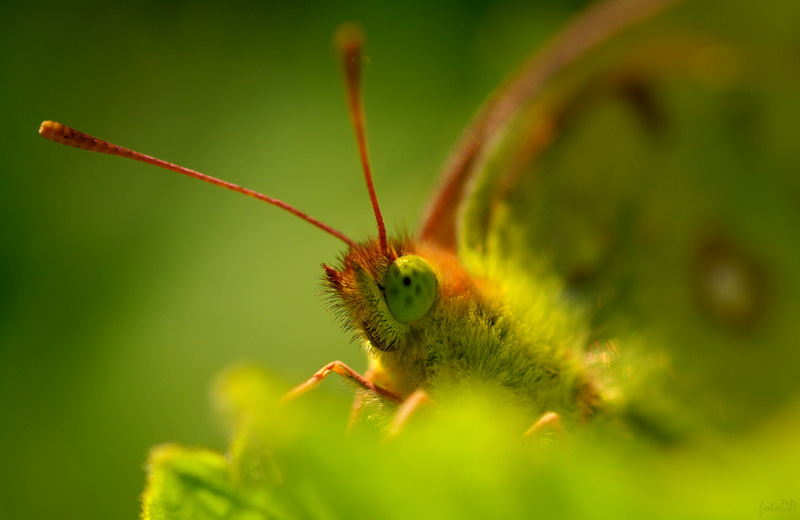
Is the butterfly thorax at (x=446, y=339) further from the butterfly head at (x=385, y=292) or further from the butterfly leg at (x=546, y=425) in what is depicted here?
the butterfly leg at (x=546, y=425)

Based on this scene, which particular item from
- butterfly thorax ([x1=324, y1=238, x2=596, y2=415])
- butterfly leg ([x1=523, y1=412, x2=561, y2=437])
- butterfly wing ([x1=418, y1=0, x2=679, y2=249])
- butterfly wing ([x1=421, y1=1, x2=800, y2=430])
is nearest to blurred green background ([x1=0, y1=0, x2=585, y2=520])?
butterfly wing ([x1=418, y1=0, x2=679, y2=249])

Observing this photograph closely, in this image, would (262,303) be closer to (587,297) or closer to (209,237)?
(209,237)

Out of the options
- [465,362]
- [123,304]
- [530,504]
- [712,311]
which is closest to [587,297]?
[712,311]

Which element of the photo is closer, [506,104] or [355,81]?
[355,81]

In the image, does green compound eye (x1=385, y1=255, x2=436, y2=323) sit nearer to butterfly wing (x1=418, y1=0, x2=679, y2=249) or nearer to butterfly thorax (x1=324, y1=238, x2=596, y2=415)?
butterfly thorax (x1=324, y1=238, x2=596, y2=415)

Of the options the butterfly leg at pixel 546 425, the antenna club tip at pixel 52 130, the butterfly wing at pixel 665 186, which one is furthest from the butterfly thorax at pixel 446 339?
the antenna club tip at pixel 52 130

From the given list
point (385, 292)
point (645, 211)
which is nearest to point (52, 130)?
point (385, 292)

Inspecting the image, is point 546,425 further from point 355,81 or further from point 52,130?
point 52,130
